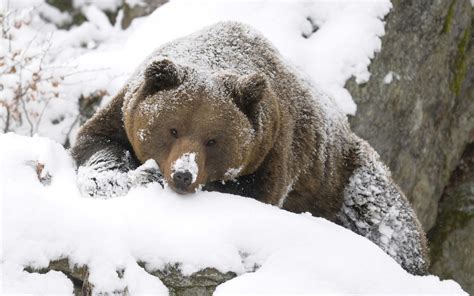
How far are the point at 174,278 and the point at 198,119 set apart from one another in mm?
1283

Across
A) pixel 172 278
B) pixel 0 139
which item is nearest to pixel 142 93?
pixel 0 139

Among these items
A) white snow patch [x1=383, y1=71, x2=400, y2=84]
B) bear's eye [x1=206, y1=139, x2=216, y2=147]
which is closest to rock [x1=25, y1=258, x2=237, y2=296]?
bear's eye [x1=206, y1=139, x2=216, y2=147]

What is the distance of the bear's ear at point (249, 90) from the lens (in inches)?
172

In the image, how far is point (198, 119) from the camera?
167 inches

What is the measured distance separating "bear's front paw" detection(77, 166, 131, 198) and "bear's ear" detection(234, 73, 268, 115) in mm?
841

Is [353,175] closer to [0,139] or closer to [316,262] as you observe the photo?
[316,262]

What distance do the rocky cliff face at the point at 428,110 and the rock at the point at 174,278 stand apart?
15.8ft

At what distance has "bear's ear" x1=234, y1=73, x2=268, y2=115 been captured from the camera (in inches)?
172

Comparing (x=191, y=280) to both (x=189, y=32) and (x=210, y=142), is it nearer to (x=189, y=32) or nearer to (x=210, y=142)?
(x=210, y=142)

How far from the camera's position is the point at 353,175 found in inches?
229

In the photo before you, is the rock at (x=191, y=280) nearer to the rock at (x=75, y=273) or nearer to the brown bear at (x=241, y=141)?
the rock at (x=75, y=273)

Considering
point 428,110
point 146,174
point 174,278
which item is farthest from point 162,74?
point 428,110

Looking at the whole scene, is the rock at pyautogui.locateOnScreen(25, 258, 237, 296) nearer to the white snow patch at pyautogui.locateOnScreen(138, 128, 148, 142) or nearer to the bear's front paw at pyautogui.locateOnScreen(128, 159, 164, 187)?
the bear's front paw at pyautogui.locateOnScreen(128, 159, 164, 187)

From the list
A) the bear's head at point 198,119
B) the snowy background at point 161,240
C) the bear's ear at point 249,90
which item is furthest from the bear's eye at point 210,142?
the snowy background at point 161,240
